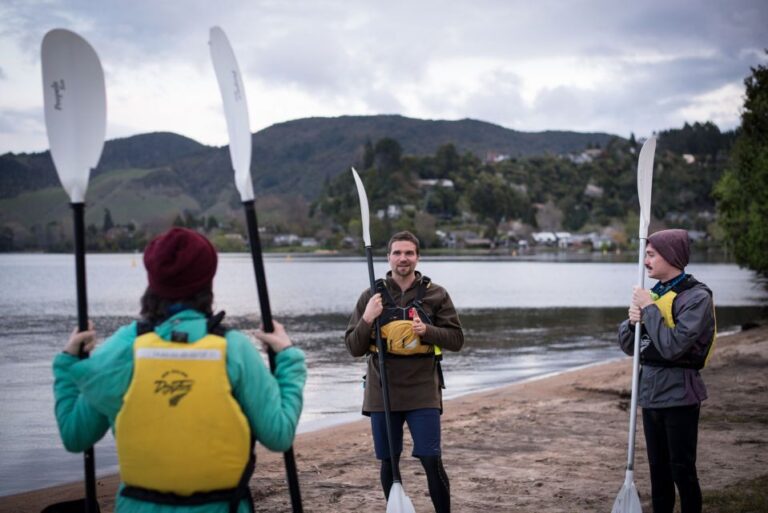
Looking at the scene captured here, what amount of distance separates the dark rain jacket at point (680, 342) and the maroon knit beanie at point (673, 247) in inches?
7.8

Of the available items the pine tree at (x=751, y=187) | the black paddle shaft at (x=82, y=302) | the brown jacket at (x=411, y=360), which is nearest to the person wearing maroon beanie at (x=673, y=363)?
the brown jacket at (x=411, y=360)

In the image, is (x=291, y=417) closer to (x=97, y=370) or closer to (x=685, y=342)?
(x=97, y=370)

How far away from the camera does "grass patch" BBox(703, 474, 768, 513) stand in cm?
594

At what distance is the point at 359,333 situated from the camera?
5.24m

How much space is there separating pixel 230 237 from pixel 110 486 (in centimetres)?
18880

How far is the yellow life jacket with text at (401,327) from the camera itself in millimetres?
5273


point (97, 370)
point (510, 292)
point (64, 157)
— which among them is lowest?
point (510, 292)

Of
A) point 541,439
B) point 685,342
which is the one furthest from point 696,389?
point 541,439

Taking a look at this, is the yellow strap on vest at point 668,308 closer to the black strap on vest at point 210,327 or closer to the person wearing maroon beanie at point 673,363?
the person wearing maroon beanie at point 673,363

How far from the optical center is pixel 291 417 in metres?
2.86

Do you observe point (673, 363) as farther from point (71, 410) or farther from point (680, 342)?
point (71, 410)

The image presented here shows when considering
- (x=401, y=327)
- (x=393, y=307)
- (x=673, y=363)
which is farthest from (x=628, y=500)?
(x=393, y=307)

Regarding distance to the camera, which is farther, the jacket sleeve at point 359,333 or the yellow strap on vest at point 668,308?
the jacket sleeve at point 359,333

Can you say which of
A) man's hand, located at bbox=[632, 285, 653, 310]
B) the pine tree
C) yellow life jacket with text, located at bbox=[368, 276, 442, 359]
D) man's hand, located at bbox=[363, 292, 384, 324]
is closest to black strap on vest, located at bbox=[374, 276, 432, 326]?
yellow life jacket with text, located at bbox=[368, 276, 442, 359]
